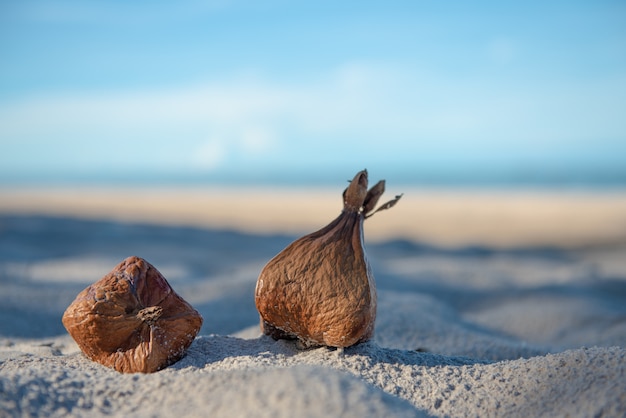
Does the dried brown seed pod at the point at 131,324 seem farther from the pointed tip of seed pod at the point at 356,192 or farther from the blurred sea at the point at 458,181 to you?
the blurred sea at the point at 458,181

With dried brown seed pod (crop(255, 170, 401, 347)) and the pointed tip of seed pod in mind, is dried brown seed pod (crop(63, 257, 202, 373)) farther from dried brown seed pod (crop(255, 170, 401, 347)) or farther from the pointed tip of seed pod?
the pointed tip of seed pod

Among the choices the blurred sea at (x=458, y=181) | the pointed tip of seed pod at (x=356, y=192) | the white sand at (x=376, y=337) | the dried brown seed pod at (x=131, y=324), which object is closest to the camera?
the white sand at (x=376, y=337)

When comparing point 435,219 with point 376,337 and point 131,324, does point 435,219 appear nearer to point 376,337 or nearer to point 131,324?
point 376,337

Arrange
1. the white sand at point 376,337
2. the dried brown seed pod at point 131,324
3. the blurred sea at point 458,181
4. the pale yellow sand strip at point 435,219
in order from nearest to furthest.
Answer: the white sand at point 376,337 → the dried brown seed pod at point 131,324 → the pale yellow sand strip at point 435,219 → the blurred sea at point 458,181

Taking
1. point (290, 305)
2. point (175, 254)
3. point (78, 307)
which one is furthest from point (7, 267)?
point (290, 305)

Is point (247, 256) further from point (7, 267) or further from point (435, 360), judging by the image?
point (435, 360)

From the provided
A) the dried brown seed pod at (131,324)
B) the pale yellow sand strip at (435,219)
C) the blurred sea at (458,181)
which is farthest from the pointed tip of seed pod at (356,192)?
the blurred sea at (458,181)

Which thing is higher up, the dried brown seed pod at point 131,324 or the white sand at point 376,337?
the dried brown seed pod at point 131,324
